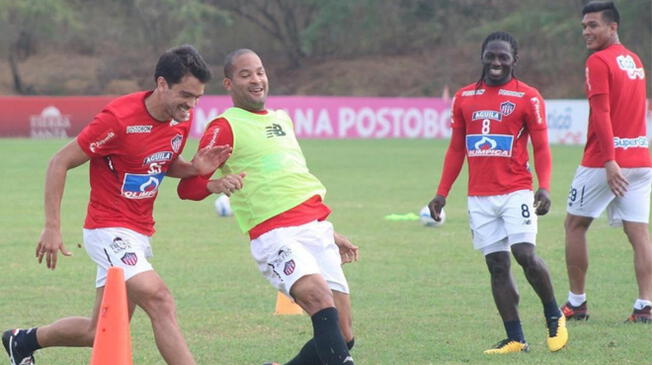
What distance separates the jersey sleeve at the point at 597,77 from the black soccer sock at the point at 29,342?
412cm

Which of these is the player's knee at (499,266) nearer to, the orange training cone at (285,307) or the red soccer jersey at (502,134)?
the red soccer jersey at (502,134)

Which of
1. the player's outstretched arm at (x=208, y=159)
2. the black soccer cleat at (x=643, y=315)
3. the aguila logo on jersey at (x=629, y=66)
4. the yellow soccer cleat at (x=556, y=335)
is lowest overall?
the black soccer cleat at (x=643, y=315)

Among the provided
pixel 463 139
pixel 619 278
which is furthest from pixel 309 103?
pixel 463 139

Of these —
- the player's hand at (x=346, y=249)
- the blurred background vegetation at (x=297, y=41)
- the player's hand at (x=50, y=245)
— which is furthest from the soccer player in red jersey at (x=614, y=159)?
the blurred background vegetation at (x=297, y=41)

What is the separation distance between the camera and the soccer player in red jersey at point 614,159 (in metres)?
8.43

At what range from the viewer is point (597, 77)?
8383 millimetres

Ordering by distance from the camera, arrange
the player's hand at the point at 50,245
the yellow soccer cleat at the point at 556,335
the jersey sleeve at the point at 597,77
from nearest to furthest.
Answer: the player's hand at the point at 50,245
the yellow soccer cleat at the point at 556,335
the jersey sleeve at the point at 597,77

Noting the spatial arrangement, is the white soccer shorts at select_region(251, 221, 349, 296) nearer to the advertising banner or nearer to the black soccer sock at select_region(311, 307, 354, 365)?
the black soccer sock at select_region(311, 307, 354, 365)

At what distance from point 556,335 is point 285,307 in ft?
7.51

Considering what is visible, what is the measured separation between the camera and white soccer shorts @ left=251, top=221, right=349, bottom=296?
6148mm

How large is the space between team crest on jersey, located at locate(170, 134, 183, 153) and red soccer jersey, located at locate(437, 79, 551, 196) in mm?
1974

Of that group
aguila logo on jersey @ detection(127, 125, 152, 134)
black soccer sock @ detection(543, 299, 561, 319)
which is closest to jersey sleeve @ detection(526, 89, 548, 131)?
black soccer sock @ detection(543, 299, 561, 319)

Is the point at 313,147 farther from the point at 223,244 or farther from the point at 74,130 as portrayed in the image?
the point at 223,244

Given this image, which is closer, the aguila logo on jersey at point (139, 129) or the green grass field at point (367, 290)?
the aguila logo on jersey at point (139, 129)
